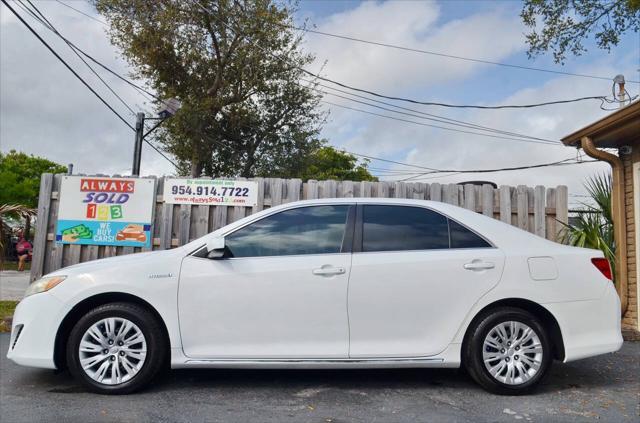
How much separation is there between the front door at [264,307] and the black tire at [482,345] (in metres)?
1.00

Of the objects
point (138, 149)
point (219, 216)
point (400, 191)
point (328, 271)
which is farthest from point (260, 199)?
point (138, 149)

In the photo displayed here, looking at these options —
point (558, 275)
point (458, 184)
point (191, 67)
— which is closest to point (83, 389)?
point (558, 275)

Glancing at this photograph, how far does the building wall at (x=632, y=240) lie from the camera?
22.9 feet

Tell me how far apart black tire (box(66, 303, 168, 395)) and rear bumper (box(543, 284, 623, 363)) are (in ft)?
10.0

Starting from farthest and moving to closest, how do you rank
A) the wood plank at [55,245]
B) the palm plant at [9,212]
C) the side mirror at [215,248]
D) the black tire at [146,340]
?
the palm plant at [9,212] → the wood plank at [55,245] → the side mirror at [215,248] → the black tire at [146,340]

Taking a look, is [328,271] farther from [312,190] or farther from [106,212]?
[106,212]

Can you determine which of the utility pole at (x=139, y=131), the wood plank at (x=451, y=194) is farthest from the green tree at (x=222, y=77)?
the wood plank at (x=451, y=194)

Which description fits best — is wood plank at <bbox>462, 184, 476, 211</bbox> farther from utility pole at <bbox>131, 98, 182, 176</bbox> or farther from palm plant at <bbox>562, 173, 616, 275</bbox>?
utility pole at <bbox>131, 98, 182, 176</bbox>

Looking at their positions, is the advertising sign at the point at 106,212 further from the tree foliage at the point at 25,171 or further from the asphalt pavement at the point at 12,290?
the tree foliage at the point at 25,171

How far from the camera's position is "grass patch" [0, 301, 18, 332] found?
6203 mm

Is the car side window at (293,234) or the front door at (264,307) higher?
the car side window at (293,234)

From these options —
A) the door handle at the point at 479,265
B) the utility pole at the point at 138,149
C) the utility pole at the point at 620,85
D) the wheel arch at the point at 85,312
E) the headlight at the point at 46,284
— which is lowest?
the wheel arch at the point at 85,312

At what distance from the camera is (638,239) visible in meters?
6.96

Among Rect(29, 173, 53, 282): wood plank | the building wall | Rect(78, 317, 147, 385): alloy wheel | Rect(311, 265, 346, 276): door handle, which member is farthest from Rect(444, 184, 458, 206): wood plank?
Rect(29, 173, 53, 282): wood plank
